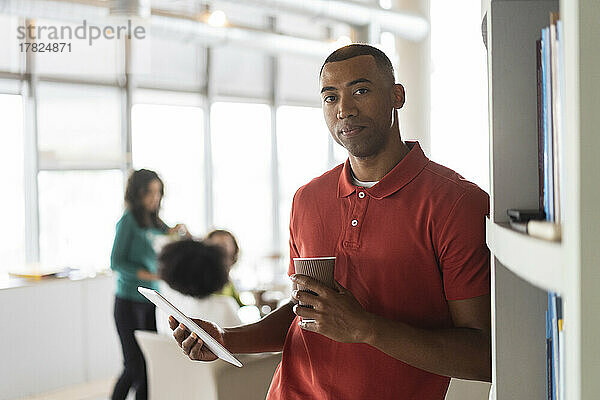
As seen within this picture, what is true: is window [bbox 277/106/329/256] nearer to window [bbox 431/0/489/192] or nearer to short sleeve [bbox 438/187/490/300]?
window [bbox 431/0/489/192]

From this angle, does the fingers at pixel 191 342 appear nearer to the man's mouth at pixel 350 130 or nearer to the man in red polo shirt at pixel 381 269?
the man in red polo shirt at pixel 381 269

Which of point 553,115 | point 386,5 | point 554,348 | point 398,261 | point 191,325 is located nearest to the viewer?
point 553,115

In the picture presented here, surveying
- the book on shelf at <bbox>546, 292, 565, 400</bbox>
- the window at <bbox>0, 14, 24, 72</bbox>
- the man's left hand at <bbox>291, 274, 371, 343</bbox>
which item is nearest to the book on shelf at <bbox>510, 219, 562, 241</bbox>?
the book on shelf at <bbox>546, 292, 565, 400</bbox>

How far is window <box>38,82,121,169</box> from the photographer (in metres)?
6.80

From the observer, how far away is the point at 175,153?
844cm

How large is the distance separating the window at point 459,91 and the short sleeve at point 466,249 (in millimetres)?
3411

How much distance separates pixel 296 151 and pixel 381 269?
8589 mm

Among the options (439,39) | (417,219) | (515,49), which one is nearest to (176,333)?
(417,219)

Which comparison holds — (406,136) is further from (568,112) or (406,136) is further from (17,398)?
(568,112)

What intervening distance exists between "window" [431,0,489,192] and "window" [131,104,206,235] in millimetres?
3246

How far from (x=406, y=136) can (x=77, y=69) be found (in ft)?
12.3

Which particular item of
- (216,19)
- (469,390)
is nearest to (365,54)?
(469,390)

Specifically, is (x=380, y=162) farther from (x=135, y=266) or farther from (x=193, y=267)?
(x=135, y=266)

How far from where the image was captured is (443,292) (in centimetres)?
180
